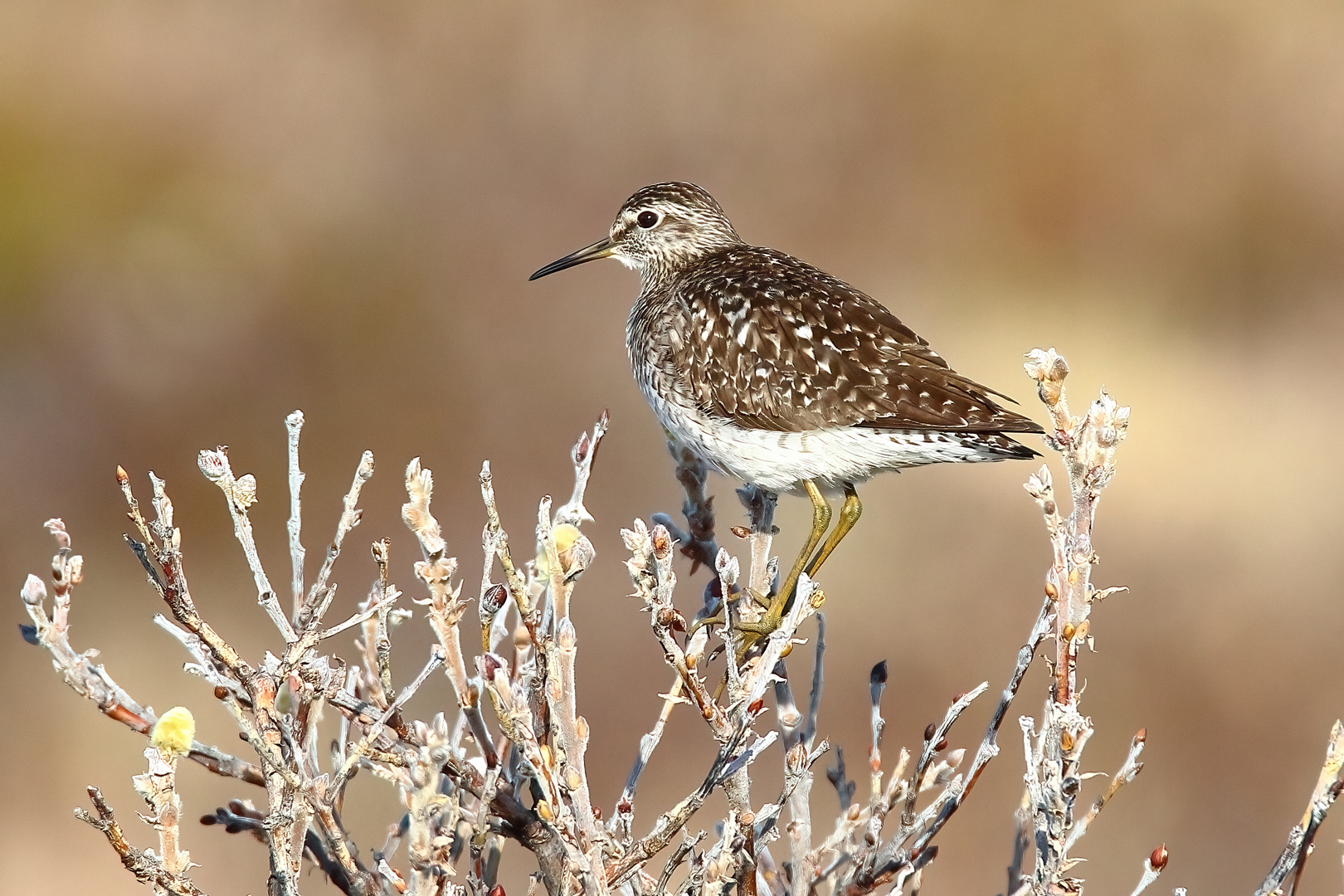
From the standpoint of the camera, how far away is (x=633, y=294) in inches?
502

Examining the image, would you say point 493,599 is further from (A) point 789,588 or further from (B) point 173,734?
(A) point 789,588

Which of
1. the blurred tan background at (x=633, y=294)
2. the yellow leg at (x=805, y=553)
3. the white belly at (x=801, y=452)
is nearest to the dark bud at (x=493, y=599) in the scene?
the yellow leg at (x=805, y=553)

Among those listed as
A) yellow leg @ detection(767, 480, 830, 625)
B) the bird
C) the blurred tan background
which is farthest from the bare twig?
the blurred tan background

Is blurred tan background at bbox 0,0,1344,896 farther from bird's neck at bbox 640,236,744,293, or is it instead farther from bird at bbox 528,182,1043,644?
bird at bbox 528,182,1043,644

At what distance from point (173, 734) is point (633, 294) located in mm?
10542

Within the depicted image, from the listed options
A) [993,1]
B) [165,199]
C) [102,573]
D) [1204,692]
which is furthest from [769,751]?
[993,1]

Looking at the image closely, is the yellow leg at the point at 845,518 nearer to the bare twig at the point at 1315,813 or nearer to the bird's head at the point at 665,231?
the bird's head at the point at 665,231

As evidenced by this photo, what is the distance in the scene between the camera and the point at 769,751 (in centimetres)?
964

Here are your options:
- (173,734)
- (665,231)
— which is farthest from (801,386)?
(173,734)

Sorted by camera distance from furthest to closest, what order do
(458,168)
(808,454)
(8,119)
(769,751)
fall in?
1. (458,168)
2. (8,119)
3. (769,751)
4. (808,454)

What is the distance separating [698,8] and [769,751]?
8698 mm

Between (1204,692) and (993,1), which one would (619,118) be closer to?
(993,1)

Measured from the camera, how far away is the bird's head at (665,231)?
6.47m

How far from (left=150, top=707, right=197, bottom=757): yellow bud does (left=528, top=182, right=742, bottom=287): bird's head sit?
424cm
